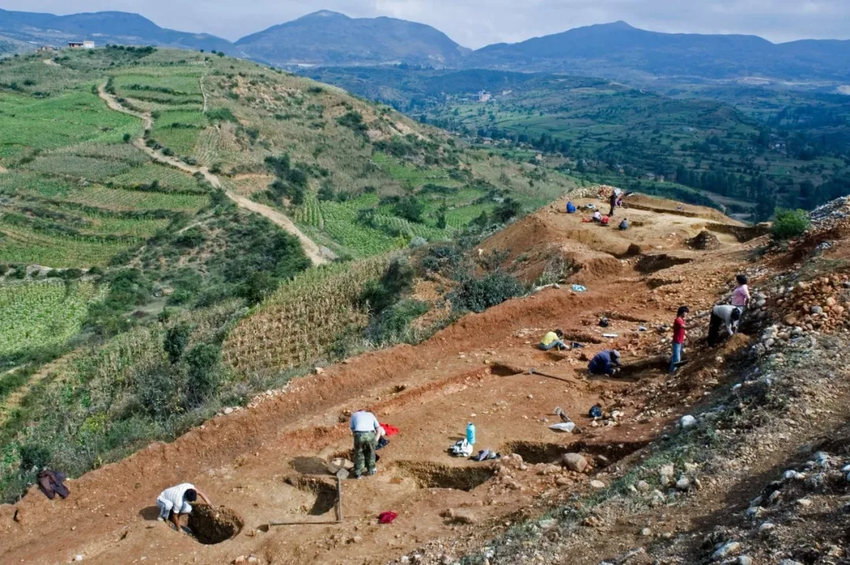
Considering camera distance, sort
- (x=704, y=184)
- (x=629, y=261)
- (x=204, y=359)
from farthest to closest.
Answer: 1. (x=704, y=184)
2. (x=629, y=261)
3. (x=204, y=359)

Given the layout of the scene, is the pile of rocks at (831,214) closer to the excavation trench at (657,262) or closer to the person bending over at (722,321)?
the excavation trench at (657,262)

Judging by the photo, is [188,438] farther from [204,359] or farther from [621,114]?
[621,114]

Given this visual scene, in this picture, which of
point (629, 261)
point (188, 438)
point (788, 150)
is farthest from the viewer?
point (788, 150)

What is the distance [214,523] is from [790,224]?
13441 mm

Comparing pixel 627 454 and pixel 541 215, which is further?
pixel 541 215

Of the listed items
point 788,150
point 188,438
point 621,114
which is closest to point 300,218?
point 188,438

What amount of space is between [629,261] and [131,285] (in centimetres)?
2785

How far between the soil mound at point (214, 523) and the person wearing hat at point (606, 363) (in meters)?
6.15

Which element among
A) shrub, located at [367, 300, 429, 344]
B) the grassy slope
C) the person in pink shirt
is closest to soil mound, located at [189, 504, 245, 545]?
the grassy slope

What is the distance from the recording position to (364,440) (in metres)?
8.71

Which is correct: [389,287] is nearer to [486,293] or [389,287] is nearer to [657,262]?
[486,293]

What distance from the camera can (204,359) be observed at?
15617 mm

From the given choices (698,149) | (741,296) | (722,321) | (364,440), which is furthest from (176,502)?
(698,149)

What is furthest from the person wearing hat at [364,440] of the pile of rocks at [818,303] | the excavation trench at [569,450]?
the pile of rocks at [818,303]
